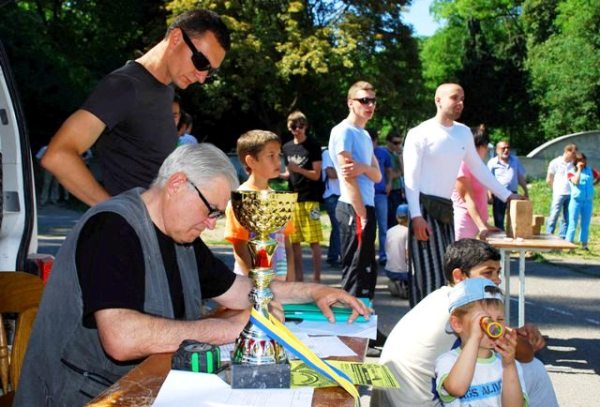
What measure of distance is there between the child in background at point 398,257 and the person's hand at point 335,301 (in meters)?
4.91

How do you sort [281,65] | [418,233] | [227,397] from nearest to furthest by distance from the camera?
[227,397] → [418,233] → [281,65]

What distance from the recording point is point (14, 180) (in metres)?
3.77

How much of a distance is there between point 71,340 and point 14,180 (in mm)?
1609

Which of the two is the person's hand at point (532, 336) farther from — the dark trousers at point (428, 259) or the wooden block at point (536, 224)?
the wooden block at point (536, 224)

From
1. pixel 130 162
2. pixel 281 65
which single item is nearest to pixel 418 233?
pixel 130 162

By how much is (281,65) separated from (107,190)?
86.9ft

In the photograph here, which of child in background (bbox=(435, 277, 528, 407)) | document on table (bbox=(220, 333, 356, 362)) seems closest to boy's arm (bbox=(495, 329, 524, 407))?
child in background (bbox=(435, 277, 528, 407))

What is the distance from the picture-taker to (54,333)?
7.81 ft

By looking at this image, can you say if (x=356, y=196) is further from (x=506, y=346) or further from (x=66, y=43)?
(x=66, y=43)

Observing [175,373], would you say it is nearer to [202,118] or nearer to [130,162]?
[130,162]

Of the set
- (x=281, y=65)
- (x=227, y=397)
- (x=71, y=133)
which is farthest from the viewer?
(x=281, y=65)

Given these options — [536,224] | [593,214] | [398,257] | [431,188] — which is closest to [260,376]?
[431,188]

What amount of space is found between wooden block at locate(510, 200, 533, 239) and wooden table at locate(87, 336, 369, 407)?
163 inches

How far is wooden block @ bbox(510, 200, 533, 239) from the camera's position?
5863 mm
